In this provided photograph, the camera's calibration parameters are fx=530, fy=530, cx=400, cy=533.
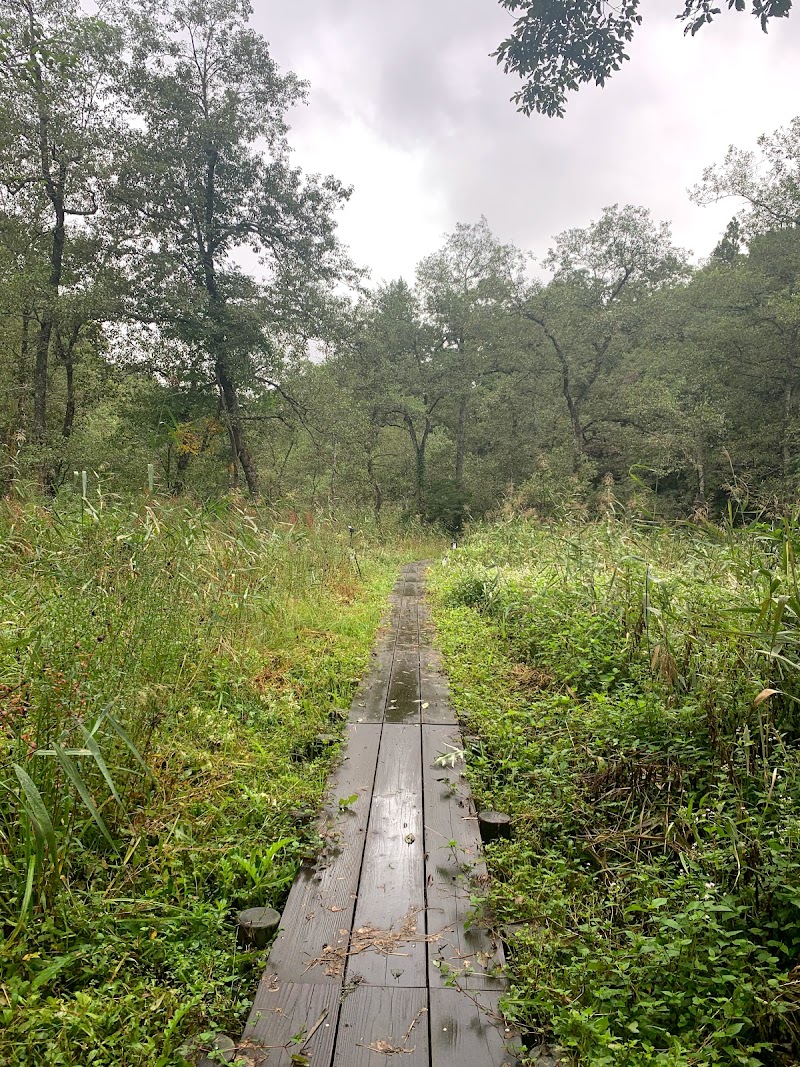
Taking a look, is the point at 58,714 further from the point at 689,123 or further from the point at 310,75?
the point at 310,75

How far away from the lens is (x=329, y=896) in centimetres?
189

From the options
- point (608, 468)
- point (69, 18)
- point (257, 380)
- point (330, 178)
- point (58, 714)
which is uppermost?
point (69, 18)

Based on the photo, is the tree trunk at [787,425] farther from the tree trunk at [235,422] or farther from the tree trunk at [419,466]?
the tree trunk at [235,422]

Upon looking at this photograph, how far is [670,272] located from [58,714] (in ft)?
72.6

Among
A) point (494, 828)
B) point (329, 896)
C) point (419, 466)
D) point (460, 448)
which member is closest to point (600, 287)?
point (460, 448)

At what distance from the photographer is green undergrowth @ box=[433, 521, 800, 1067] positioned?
140 centimetres

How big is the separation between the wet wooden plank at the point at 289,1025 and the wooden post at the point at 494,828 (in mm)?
933

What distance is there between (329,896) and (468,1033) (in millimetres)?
654

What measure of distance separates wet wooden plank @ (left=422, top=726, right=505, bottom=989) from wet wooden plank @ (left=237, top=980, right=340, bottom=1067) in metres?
0.32

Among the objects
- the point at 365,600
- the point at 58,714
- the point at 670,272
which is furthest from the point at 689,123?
the point at 670,272

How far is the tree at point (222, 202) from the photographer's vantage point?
11617 millimetres

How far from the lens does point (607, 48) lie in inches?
162

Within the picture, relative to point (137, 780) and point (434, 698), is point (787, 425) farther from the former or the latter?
point (137, 780)

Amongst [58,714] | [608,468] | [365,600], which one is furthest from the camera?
[608,468]
